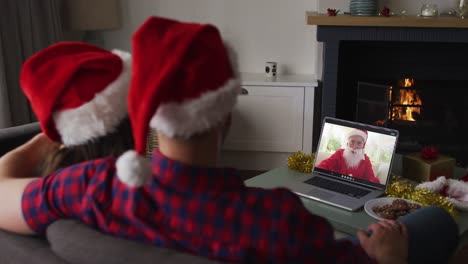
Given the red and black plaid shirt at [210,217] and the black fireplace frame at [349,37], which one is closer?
the red and black plaid shirt at [210,217]

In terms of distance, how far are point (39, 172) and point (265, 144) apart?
213 cm

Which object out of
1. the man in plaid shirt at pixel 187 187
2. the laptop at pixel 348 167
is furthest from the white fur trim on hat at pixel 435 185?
the man in plaid shirt at pixel 187 187

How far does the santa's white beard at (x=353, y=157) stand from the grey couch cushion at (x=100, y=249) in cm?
118

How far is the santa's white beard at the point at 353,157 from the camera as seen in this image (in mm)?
1880

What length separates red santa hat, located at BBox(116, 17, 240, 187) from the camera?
80cm

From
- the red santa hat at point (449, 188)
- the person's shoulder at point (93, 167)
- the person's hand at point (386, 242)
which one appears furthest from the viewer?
the red santa hat at point (449, 188)

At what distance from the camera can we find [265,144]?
3.21 m

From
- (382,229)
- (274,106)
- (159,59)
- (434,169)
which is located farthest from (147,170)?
(274,106)

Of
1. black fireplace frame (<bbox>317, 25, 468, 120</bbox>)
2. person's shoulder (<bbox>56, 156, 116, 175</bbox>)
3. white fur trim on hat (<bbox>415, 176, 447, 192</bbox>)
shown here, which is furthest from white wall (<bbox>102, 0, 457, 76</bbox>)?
person's shoulder (<bbox>56, 156, 116, 175</bbox>)

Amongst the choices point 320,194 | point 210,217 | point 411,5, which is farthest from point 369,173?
point 411,5

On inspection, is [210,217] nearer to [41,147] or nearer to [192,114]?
[192,114]

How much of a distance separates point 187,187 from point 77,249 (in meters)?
0.21

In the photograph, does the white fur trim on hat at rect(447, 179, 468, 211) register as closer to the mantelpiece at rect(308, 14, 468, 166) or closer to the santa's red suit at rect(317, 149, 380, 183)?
the santa's red suit at rect(317, 149, 380, 183)

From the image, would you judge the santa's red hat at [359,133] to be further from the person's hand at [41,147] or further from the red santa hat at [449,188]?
the person's hand at [41,147]
